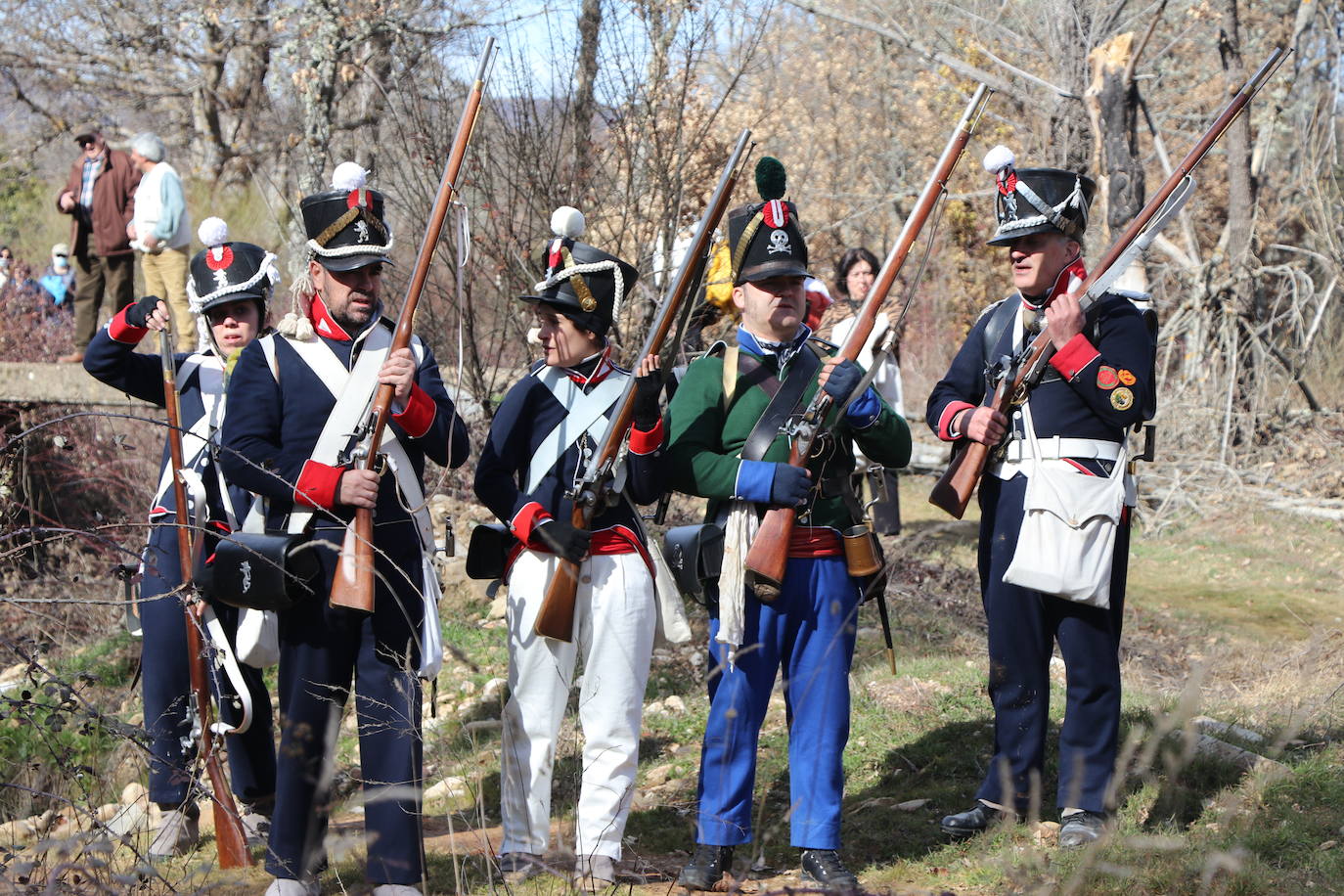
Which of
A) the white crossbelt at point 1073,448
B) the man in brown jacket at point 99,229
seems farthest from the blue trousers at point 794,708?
the man in brown jacket at point 99,229

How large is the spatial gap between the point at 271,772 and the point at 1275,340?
12411 mm

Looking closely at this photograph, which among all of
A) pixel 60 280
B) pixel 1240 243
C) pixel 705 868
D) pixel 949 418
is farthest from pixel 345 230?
pixel 60 280

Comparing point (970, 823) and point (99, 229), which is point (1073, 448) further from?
point (99, 229)

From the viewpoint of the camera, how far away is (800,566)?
4.60 metres

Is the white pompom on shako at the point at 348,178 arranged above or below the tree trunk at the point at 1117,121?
below

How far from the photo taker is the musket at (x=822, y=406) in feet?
14.5

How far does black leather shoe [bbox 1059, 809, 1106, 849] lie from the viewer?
4574 mm

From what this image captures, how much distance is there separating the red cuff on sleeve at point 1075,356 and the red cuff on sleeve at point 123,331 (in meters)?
3.40

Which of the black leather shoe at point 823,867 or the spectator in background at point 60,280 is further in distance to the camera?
the spectator in background at point 60,280

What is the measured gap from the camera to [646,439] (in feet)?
14.9

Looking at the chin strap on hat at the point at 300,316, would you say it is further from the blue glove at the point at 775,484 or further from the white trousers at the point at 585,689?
the blue glove at the point at 775,484

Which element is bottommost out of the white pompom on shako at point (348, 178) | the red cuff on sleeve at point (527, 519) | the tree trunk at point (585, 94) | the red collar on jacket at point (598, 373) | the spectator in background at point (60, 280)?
the red cuff on sleeve at point (527, 519)

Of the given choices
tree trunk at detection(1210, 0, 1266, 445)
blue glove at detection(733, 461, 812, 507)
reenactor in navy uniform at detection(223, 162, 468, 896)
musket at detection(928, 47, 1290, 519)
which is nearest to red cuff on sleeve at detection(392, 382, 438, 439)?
reenactor in navy uniform at detection(223, 162, 468, 896)

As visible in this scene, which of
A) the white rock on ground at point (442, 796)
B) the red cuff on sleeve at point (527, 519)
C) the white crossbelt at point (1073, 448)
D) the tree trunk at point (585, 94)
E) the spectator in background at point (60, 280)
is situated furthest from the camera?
the spectator in background at point (60, 280)
